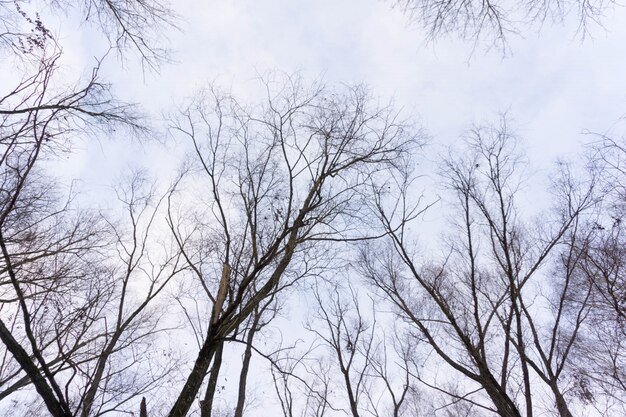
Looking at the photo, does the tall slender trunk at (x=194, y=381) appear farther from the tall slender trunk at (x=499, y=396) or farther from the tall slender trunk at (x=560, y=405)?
the tall slender trunk at (x=560, y=405)

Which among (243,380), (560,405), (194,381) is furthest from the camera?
(243,380)

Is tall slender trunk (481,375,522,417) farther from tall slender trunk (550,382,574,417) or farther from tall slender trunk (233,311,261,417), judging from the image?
tall slender trunk (233,311,261,417)

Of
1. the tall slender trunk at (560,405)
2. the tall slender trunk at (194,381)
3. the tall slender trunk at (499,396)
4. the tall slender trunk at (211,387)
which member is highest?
the tall slender trunk at (560,405)

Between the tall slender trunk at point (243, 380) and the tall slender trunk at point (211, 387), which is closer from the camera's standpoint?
the tall slender trunk at point (211, 387)

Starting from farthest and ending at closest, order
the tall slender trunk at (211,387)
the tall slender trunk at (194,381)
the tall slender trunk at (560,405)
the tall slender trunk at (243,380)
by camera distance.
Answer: the tall slender trunk at (243,380) → the tall slender trunk at (560,405) → the tall slender trunk at (211,387) → the tall slender trunk at (194,381)

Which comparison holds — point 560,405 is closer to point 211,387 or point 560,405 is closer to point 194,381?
point 211,387

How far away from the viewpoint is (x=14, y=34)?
3797 millimetres

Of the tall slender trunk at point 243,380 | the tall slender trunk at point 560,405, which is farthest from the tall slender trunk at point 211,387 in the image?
the tall slender trunk at point 560,405

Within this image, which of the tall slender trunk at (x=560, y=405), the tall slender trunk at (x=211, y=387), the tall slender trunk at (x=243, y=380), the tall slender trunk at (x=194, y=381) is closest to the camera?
the tall slender trunk at (x=194, y=381)

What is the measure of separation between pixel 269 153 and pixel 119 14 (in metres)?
2.76

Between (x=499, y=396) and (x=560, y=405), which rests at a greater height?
(x=560, y=405)

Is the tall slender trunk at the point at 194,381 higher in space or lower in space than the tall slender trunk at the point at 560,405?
lower

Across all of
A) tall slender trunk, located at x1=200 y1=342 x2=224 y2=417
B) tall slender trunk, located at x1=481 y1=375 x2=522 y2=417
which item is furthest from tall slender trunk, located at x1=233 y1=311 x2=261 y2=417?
tall slender trunk, located at x1=481 y1=375 x2=522 y2=417

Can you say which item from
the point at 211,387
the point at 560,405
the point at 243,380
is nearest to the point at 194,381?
the point at 211,387
